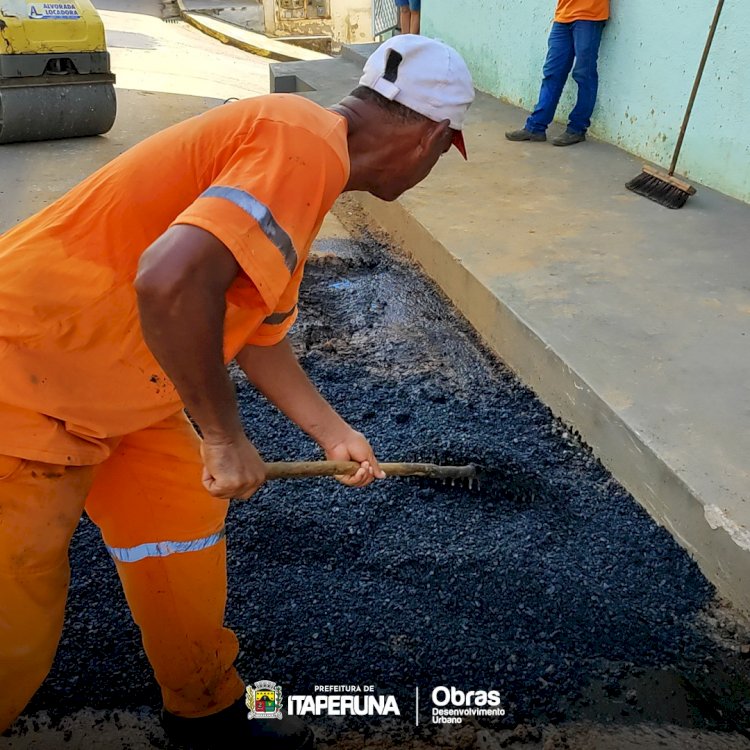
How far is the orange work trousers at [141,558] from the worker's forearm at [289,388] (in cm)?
24

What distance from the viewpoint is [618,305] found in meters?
3.14

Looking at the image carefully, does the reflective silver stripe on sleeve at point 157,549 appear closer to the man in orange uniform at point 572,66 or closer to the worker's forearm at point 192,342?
the worker's forearm at point 192,342

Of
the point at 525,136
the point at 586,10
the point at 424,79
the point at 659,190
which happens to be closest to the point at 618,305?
the point at 659,190

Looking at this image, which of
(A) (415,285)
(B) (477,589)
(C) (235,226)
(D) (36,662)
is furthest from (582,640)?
(A) (415,285)

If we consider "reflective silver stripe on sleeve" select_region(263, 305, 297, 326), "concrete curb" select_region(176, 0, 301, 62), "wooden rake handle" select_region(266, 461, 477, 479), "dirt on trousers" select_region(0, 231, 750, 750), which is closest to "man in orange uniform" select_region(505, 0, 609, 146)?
"dirt on trousers" select_region(0, 231, 750, 750)

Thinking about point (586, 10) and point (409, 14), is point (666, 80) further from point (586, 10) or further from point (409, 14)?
point (409, 14)

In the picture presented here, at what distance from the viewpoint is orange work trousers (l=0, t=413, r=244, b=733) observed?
132 centimetres

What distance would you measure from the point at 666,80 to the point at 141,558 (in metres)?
4.63

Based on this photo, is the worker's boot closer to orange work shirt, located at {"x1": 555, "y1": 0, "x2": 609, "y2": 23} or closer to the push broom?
the push broom

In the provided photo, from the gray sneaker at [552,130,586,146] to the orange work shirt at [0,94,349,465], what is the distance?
14.7ft

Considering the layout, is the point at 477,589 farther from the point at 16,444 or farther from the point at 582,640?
the point at 16,444

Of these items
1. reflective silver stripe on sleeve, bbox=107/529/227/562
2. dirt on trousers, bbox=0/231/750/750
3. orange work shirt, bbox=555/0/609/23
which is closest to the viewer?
reflective silver stripe on sleeve, bbox=107/529/227/562

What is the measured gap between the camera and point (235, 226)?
44.6 inches

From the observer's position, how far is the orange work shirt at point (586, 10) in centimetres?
504
